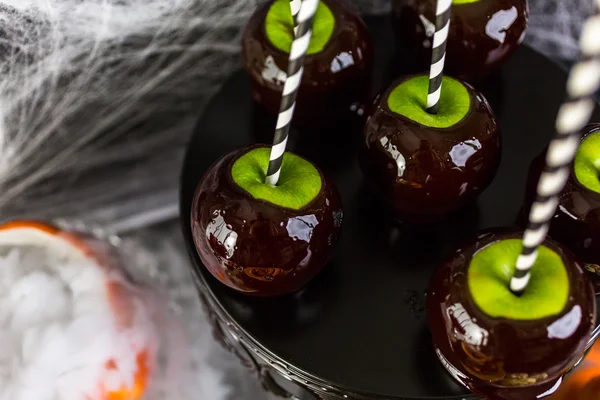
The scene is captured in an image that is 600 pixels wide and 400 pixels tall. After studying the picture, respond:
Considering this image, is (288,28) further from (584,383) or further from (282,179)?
(584,383)

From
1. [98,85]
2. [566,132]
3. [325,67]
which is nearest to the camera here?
[566,132]

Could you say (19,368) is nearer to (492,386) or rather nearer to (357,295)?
(357,295)

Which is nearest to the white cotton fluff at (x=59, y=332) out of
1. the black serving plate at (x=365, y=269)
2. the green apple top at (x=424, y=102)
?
the black serving plate at (x=365, y=269)

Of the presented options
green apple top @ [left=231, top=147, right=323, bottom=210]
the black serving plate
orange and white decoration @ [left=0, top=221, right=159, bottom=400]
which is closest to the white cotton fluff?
orange and white decoration @ [left=0, top=221, right=159, bottom=400]

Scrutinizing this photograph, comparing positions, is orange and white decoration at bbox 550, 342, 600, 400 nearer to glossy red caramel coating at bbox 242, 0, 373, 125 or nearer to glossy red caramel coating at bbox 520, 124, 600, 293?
glossy red caramel coating at bbox 520, 124, 600, 293

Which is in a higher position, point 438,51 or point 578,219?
point 438,51

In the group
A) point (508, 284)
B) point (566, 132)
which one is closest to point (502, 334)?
point (508, 284)

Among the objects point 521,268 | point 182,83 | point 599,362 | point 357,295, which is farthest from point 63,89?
point 599,362
